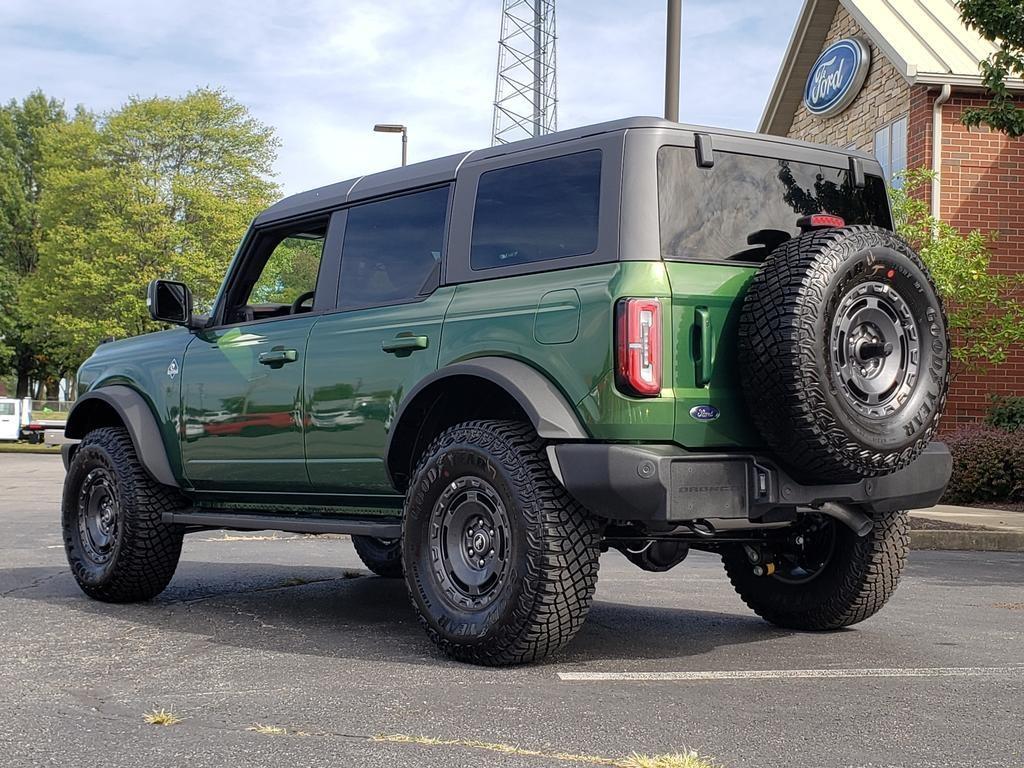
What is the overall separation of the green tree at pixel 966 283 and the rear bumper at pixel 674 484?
12.3 m

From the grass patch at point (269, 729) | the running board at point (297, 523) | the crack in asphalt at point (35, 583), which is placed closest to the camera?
the grass patch at point (269, 729)

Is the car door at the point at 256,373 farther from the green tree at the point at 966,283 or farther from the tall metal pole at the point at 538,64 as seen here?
the tall metal pole at the point at 538,64

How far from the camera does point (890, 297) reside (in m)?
5.22

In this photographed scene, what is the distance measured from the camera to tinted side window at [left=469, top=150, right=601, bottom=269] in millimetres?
5336

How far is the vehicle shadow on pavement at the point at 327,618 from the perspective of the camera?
5.76 metres

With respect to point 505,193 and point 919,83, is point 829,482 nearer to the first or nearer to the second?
point 505,193

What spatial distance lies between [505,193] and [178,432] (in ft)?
8.64

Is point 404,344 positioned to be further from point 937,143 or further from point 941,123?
point 941,123

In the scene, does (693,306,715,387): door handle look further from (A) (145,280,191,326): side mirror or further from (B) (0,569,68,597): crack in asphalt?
(B) (0,569,68,597): crack in asphalt

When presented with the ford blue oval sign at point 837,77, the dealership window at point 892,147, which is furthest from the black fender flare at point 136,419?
the ford blue oval sign at point 837,77

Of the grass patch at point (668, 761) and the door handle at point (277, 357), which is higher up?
the door handle at point (277, 357)

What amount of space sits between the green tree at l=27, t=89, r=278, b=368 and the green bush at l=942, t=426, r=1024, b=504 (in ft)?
100

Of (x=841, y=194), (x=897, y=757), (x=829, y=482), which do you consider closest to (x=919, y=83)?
(x=841, y=194)

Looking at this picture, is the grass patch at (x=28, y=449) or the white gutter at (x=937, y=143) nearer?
the white gutter at (x=937, y=143)
